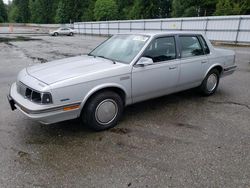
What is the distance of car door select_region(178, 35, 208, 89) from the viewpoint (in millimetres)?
4559

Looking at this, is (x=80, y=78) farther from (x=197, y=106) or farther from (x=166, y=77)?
(x=197, y=106)

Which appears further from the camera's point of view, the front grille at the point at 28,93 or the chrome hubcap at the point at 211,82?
the chrome hubcap at the point at 211,82

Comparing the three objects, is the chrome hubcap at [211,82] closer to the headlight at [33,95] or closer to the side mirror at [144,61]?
the side mirror at [144,61]

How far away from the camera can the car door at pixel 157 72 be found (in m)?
3.91

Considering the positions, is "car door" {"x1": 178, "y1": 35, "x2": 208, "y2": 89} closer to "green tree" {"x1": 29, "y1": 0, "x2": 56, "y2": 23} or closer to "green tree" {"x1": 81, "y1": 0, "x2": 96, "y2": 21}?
"green tree" {"x1": 81, "y1": 0, "x2": 96, "y2": 21}

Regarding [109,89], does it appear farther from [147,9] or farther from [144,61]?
[147,9]

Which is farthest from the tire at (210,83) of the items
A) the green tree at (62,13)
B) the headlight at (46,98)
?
the green tree at (62,13)

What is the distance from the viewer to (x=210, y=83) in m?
5.31

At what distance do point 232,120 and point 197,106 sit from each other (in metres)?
0.85

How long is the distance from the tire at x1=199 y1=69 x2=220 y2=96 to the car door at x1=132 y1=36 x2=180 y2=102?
3.55 ft

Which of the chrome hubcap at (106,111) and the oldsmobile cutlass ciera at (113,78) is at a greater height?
the oldsmobile cutlass ciera at (113,78)

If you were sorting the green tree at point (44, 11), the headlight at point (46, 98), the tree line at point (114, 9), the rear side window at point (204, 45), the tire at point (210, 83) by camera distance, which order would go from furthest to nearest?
the green tree at point (44, 11) < the tree line at point (114, 9) < the tire at point (210, 83) < the rear side window at point (204, 45) < the headlight at point (46, 98)

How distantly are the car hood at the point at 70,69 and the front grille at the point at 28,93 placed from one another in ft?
0.72

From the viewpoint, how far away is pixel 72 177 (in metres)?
2.62
